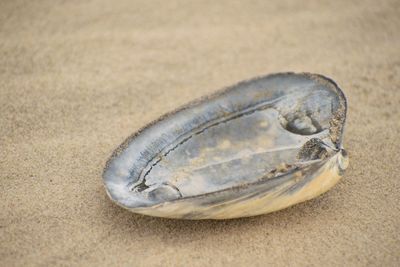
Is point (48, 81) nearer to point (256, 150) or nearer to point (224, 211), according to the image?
point (256, 150)

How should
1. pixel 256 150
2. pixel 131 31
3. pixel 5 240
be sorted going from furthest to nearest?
1. pixel 131 31
2. pixel 256 150
3. pixel 5 240

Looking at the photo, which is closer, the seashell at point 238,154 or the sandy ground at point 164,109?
the seashell at point 238,154

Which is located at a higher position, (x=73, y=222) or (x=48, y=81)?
(x=48, y=81)

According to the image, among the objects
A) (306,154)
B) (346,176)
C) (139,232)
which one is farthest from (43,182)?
(346,176)

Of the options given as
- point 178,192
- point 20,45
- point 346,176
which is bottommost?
point 346,176
